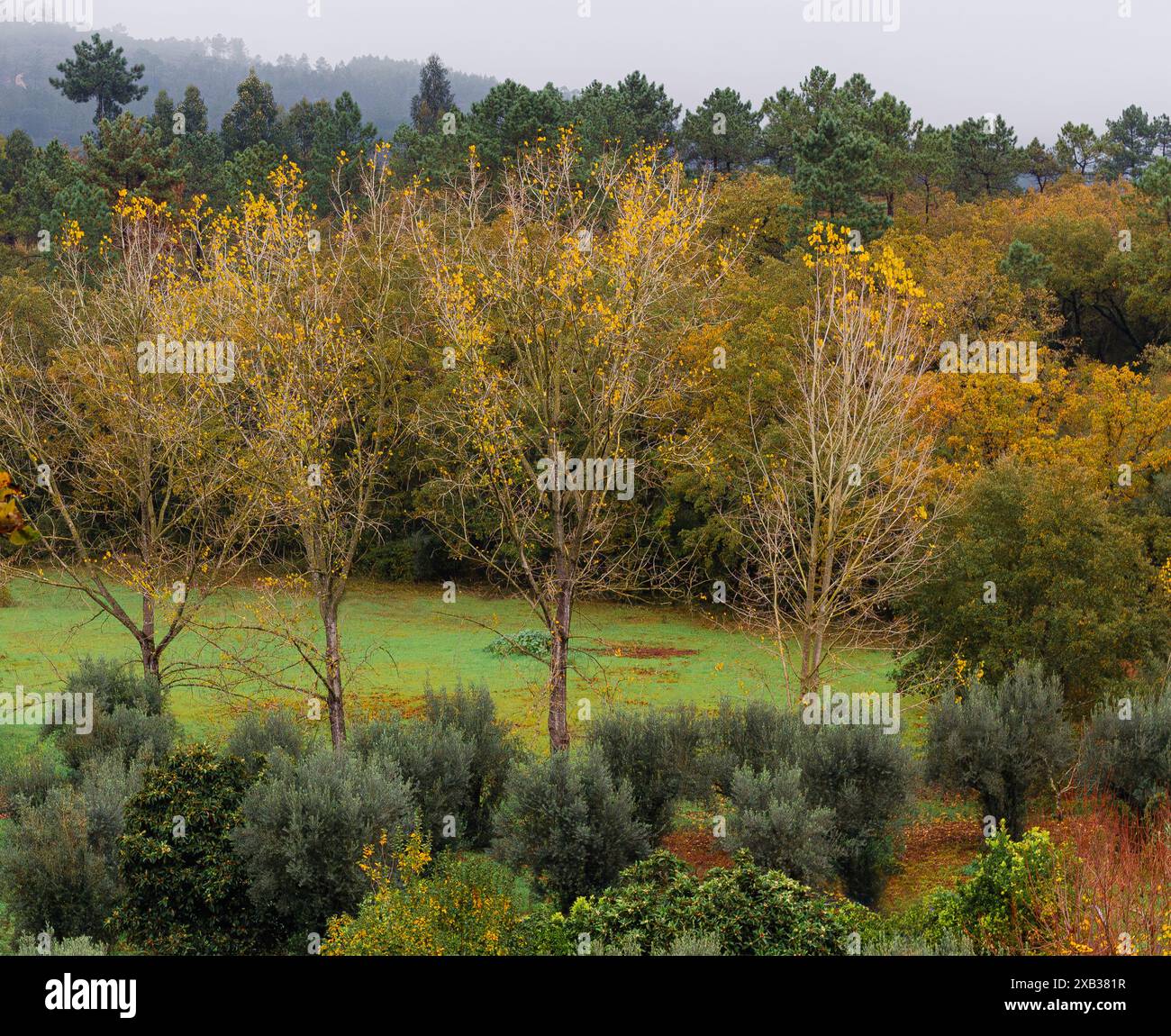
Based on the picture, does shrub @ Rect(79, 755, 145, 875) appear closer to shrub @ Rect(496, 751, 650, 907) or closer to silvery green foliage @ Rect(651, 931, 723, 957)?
shrub @ Rect(496, 751, 650, 907)

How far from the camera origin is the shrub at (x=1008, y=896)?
12.6m

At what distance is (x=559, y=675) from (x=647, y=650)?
18.2 meters

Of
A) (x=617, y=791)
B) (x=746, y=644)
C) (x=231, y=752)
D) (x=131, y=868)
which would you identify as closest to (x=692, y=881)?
(x=617, y=791)

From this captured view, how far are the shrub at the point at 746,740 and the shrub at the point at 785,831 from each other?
1510 mm

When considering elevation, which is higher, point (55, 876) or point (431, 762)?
point (431, 762)

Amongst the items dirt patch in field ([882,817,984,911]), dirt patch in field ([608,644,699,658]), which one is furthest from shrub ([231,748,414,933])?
dirt patch in field ([608,644,699,658])

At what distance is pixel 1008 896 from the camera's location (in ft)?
42.3

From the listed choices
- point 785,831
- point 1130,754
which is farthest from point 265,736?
point 1130,754

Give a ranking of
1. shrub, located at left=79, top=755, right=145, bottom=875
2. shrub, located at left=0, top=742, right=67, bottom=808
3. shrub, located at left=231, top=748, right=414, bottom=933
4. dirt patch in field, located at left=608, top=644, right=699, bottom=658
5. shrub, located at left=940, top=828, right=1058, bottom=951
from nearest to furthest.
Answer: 1. shrub, located at left=940, top=828, right=1058, bottom=951
2. shrub, located at left=231, top=748, right=414, bottom=933
3. shrub, located at left=79, top=755, right=145, bottom=875
4. shrub, located at left=0, top=742, right=67, bottom=808
5. dirt patch in field, located at left=608, top=644, right=699, bottom=658

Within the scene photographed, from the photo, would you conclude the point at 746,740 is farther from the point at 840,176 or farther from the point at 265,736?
the point at 840,176

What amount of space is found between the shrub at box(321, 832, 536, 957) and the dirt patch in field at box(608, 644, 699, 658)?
22.9 m


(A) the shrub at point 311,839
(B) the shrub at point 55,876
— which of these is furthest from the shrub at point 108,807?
(A) the shrub at point 311,839

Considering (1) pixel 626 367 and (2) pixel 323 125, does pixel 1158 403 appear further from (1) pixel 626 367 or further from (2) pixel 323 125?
(2) pixel 323 125

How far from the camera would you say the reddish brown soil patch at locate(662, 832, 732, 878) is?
761 inches
